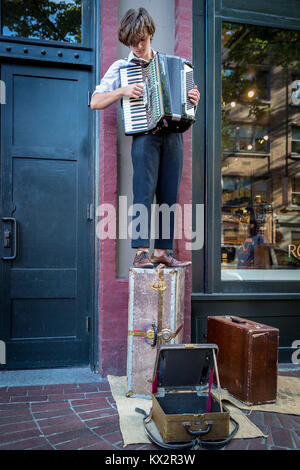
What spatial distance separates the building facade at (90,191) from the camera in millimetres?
3453

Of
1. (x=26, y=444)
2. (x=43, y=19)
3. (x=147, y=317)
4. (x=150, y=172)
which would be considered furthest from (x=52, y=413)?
(x=43, y=19)

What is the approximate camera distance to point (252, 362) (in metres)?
2.83

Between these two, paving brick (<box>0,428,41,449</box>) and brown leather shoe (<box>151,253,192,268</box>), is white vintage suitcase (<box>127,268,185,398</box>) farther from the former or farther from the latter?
paving brick (<box>0,428,41,449</box>)

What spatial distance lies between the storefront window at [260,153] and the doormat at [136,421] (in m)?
1.56

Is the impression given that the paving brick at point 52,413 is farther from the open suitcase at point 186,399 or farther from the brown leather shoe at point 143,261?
the brown leather shoe at point 143,261

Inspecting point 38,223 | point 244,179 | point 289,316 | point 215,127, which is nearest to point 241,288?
point 289,316

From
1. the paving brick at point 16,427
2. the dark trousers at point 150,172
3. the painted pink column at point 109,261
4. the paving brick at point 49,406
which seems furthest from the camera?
the painted pink column at point 109,261

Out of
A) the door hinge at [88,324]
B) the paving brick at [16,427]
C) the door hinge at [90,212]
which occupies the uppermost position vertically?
the door hinge at [90,212]

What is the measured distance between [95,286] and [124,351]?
2.18 ft

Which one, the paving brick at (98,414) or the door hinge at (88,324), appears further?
the door hinge at (88,324)

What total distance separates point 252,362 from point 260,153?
2737mm

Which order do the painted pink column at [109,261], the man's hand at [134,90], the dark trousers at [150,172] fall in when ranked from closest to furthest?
1. the man's hand at [134,90]
2. the dark trousers at [150,172]
3. the painted pink column at [109,261]

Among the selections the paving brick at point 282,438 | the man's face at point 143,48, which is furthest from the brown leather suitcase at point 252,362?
the man's face at point 143,48

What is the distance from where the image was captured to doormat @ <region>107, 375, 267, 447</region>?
227 centimetres
